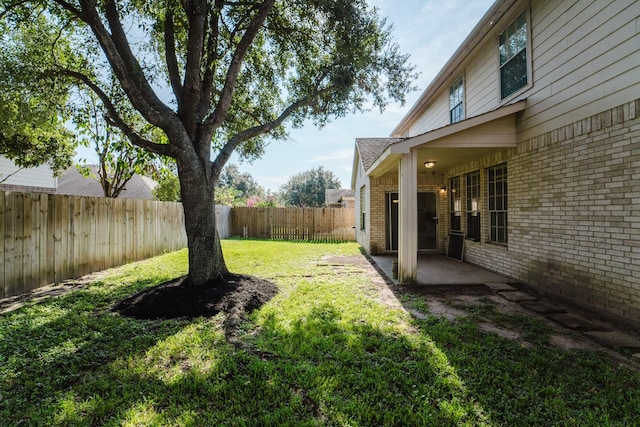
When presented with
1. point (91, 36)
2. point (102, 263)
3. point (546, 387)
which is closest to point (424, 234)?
point (546, 387)

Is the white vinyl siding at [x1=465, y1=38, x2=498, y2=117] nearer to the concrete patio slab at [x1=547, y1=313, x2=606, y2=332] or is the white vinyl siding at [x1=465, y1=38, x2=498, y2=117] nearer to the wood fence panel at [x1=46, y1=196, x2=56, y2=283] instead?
the concrete patio slab at [x1=547, y1=313, x2=606, y2=332]

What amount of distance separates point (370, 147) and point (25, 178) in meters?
15.8

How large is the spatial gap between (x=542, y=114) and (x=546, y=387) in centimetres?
471

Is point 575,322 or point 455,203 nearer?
point 575,322

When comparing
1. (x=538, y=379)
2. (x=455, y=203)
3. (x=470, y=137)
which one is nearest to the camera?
(x=538, y=379)

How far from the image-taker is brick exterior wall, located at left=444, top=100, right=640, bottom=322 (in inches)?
149

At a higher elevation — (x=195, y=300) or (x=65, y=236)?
(x=65, y=236)

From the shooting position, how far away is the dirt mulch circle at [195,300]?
14.4 ft

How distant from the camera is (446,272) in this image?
6.99m

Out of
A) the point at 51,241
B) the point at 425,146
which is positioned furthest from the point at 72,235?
the point at 425,146

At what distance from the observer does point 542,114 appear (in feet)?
17.3

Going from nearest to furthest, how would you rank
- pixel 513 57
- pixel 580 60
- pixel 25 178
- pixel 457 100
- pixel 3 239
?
pixel 580 60 → pixel 3 239 → pixel 513 57 → pixel 457 100 → pixel 25 178

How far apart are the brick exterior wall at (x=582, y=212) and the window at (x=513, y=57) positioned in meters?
1.40

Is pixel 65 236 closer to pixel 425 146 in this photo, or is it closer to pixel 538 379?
pixel 425 146
